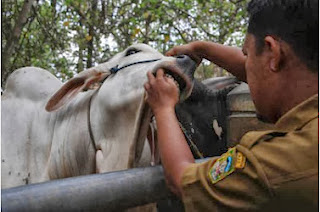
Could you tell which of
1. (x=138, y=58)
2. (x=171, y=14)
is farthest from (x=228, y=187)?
(x=171, y=14)

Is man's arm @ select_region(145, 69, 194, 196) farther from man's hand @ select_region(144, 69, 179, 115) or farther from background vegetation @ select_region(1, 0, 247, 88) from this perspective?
background vegetation @ select_region(1, 0, 247, 88)

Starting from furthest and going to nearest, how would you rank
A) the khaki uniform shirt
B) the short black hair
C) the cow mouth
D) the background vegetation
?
the background vegetation → the cow mouth → the short black hair → the khaki uniform shirt

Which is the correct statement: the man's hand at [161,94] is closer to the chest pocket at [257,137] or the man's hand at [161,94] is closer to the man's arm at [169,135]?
the man's arm at [169,135]

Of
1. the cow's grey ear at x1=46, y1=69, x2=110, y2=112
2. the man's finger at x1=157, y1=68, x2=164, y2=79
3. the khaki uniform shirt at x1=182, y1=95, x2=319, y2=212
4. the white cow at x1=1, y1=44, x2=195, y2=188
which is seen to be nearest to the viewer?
the khaki uniform shirt at x1=182, y1=95, x2=319, y2=212

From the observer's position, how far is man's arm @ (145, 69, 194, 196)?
1.19 m

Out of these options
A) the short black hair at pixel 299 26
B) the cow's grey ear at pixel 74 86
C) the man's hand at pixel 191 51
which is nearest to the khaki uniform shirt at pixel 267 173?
the short black hair at pixel 299 26

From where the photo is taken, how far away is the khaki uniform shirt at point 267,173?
100 cm

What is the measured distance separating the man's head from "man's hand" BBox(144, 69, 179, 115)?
276mm

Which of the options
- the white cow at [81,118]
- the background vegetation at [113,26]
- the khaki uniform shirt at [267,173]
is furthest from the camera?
the background vegetation at [113,26]

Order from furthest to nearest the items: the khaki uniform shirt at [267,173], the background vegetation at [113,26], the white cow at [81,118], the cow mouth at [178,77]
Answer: the background vegetation at [113,26], the white cow at [81,118], the cow mouth at [178,77], the khaki uniform shirt at [267,173]

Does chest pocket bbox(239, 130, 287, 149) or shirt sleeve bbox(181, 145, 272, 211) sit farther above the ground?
chest pocket bbox(239, 130, 287, 149)

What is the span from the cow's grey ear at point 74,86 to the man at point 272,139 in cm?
83

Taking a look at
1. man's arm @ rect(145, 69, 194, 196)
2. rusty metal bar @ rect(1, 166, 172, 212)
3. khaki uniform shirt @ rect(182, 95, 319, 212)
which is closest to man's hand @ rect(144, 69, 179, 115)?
man's arm @ rect(145, 69, 194, 196)

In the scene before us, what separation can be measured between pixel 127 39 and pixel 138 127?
4.29 meters
